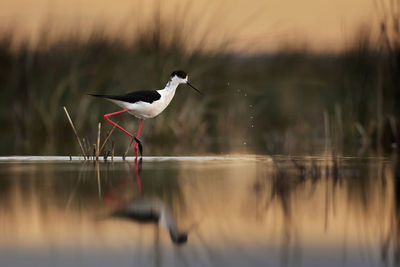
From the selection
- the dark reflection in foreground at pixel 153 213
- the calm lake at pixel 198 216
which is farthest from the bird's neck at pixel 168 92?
the dark reflection in foreground at pixel 153 213

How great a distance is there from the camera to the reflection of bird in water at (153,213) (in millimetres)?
3442

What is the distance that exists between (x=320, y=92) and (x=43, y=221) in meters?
9.95

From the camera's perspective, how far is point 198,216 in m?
4.07

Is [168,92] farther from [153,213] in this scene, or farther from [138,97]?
[153,213]

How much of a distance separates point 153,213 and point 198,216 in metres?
0.25

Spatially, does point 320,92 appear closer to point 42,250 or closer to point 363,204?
point 363,204

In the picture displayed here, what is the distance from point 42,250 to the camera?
10.2ft

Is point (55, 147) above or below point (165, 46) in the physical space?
below

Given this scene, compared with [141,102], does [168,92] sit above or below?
above

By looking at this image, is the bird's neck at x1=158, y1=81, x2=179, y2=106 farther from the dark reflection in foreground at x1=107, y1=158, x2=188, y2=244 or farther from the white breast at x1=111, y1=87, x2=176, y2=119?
the dark reflection in foreground at x1=107, y1=158, x2=188, y2=244

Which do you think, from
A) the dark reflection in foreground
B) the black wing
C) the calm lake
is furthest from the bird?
the dark reflection in foreground

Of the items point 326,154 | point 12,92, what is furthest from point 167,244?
point 12,92

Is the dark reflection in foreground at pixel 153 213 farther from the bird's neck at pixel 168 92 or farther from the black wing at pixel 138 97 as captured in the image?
the bird's neck at pixel 168 92

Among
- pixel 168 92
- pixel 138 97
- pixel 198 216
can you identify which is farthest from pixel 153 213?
pixel 168 92
